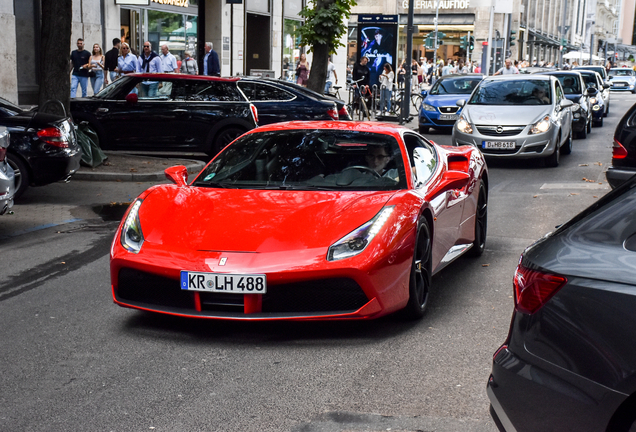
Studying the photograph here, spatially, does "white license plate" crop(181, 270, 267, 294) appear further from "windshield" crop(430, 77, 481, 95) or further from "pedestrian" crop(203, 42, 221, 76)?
"pedestrian" crop(203, 42, 221, 76)

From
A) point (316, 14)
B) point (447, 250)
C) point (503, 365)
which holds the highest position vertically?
point (316, 14)

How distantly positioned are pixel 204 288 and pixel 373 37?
23.1 meters

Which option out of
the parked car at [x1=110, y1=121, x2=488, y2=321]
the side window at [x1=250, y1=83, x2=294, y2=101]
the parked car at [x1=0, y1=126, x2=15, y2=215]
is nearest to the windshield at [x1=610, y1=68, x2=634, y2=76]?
the side window at [x1=250, y1=83, x2=294, y2=101]

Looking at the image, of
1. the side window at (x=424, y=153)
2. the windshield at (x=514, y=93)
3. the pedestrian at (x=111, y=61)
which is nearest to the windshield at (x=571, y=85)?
the windshield at (x=514, y=93)

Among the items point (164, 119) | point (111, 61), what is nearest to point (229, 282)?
point (164, 119)

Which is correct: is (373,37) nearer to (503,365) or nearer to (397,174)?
(397,174)

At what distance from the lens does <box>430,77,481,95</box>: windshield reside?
22766 millimetres

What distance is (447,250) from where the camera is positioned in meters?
6.32

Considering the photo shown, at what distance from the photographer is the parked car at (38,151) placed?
1012cm

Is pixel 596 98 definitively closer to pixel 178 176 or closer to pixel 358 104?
pixel 358 104

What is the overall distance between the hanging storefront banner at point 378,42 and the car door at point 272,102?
11.3 meters

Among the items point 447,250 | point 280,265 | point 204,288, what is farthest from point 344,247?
point 447,250

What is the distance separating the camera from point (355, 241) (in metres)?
4.91

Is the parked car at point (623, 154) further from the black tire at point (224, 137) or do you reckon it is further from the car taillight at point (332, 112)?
the black tire at point (224, 137)
